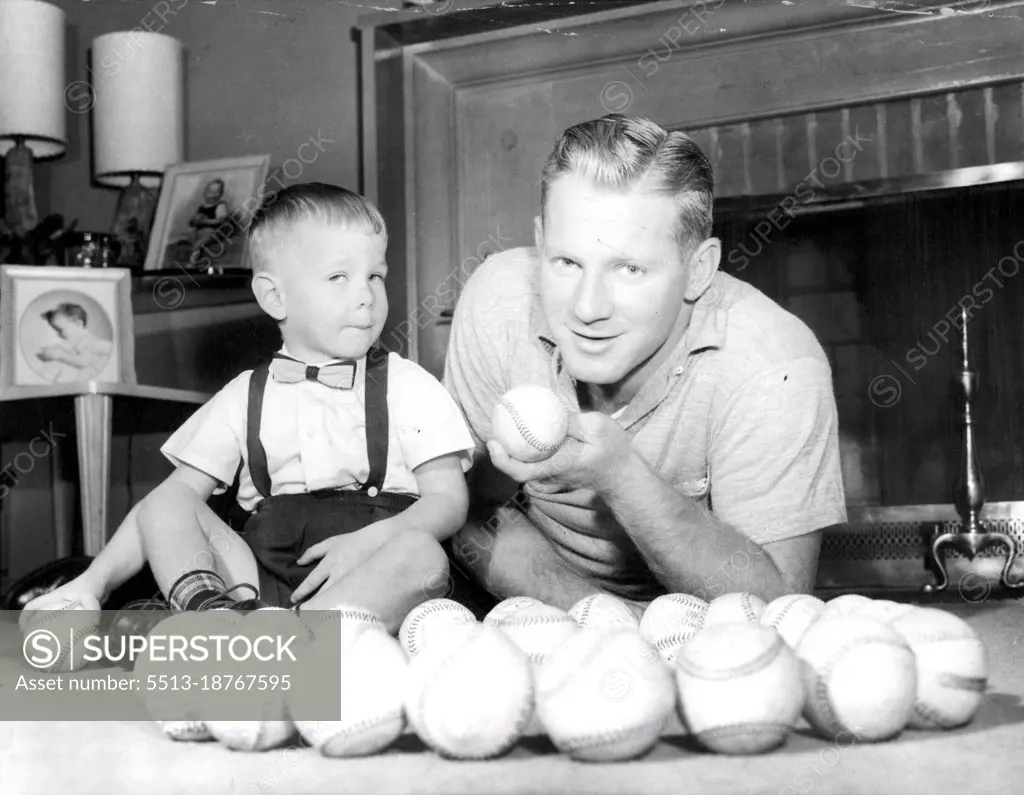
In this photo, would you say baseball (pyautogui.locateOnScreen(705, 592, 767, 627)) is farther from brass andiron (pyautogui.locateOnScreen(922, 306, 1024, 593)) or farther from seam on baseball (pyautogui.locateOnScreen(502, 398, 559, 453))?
brass andiron (pyautogui.locateOnScreen(922, 306, 1024, 593))

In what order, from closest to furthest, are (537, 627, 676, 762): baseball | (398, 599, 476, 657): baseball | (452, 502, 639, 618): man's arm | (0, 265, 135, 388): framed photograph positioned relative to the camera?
1. (537, 627, 676, 762): baseball
2. (398, 599, 476, 657): baseball
3. (452, 502, 639, 618): man's arm
4. (0, 265, 135, 388): framed photograph

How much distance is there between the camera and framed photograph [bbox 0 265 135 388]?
2.51 m

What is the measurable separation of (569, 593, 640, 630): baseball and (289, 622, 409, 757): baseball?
305 millimetres

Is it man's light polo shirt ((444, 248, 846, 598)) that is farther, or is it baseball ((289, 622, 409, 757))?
man's light polo shirt ((444, 248, 846, 598))

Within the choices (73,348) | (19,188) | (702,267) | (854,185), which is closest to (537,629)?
(702,267)

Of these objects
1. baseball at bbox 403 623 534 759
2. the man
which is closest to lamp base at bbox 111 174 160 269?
the man

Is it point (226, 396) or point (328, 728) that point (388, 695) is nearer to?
point (328, 728)

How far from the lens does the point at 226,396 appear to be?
5.04ft

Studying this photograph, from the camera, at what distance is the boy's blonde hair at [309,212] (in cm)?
145

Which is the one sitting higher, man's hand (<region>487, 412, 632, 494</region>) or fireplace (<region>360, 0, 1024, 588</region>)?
fireplace (<region>360, 0, 1024, 588</region>)

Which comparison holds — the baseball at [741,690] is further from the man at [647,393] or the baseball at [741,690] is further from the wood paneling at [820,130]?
the wood paneling at [820,130]

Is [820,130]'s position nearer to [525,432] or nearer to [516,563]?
[516,563]

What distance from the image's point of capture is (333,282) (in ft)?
4.73

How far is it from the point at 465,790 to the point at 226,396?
30.8 inches
